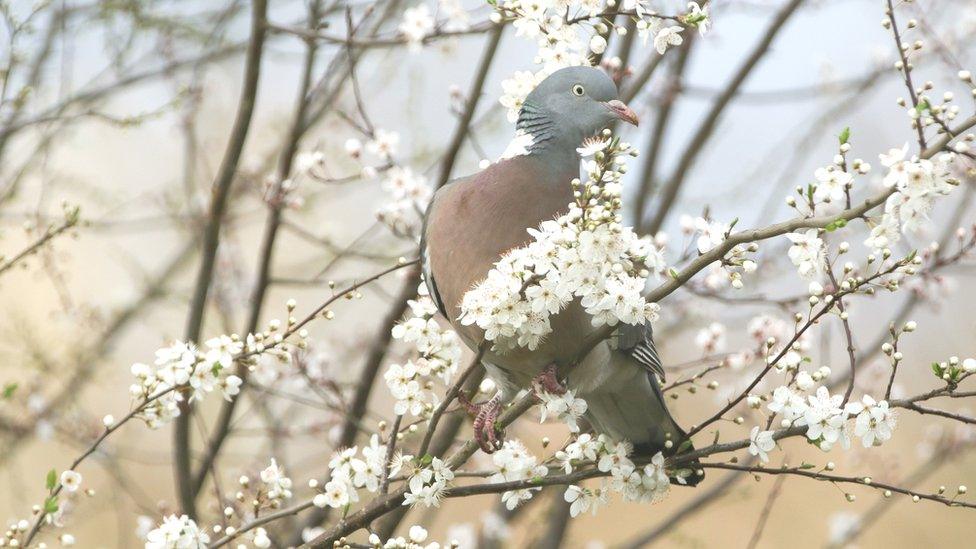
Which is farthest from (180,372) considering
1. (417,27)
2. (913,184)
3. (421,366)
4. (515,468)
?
(417,27)

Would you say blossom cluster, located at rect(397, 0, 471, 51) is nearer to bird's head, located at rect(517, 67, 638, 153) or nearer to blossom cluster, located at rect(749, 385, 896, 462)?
bird's head, located at rect(517, 67, 638, 153)

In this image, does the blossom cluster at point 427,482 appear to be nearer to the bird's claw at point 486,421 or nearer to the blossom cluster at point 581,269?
the bird's claw at point 486,421

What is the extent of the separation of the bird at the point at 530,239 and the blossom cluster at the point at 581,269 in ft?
1.65

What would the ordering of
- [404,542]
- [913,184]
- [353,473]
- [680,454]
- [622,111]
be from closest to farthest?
1. [913,184]
2. [404,542]
3. [353,473]
4. [680,454]
5. [622,111]

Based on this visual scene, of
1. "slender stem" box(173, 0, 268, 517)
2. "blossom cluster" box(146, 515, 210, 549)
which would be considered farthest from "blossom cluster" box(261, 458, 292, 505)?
"slender stem" box(173, 0, 268, 517)

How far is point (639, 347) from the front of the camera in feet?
9.18

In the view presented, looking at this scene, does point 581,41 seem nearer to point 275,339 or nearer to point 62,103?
point 275,339

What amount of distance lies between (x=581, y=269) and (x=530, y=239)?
0.73 metres

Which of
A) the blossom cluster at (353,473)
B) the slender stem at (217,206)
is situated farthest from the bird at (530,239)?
the slender stem at (217,206)

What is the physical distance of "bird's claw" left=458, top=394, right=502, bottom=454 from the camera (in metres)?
2.50

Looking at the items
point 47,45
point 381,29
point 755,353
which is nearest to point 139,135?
point 47,45

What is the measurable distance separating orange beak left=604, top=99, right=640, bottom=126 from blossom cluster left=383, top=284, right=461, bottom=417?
685 mm

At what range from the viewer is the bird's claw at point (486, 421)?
2.50m

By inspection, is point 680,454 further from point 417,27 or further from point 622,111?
point 417,27
